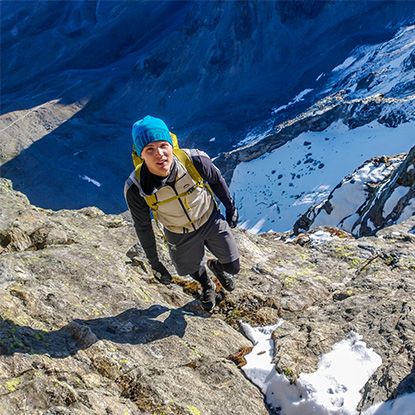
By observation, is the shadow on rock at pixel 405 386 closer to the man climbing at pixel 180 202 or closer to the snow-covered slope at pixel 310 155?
the man climbing at pixel 180 202

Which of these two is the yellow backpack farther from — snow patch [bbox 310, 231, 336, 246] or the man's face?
snow patch [bbox 310, 231, 336, 246]

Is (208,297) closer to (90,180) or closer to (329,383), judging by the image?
(329,383)

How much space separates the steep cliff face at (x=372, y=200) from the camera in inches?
964

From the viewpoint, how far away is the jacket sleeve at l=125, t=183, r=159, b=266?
20.4 feet

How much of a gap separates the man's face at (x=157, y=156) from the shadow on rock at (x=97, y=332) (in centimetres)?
216

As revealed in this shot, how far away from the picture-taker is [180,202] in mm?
6391

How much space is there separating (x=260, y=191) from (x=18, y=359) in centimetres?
12996

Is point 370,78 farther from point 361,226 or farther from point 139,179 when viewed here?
point 139,179

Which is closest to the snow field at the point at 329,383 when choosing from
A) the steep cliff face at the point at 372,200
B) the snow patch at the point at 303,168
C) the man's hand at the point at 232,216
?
the man's hand at the point at 232,216

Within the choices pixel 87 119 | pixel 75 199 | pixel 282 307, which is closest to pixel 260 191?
pixel 75 199

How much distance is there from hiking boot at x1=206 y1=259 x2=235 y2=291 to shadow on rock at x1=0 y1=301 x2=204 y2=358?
0.62 m

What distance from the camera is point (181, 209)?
21.2 feet

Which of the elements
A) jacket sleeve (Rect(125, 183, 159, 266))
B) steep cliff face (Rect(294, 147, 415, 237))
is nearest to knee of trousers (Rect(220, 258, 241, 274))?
jacket sleeve (Rect(125, 183, 159, 266))

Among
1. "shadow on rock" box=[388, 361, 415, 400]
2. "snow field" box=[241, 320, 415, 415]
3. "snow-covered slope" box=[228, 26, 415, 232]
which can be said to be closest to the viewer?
"shadow on rock" box=[388, 361, 415, 400]
